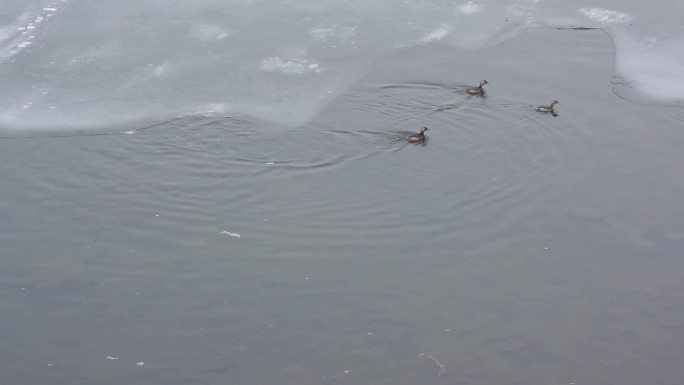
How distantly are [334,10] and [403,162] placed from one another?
10.7ft

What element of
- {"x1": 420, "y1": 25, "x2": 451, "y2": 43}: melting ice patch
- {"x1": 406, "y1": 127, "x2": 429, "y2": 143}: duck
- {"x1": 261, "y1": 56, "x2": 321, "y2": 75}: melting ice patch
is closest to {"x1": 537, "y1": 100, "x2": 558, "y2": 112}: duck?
{"x1": 406, "y1": 127, "x2": 429, "y2": 143}: duck

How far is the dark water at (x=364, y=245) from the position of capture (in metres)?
6.68

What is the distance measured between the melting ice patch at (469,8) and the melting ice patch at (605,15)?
1316 mm

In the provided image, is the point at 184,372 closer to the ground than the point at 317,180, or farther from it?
closer to the ground

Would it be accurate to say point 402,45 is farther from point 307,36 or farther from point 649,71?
point 649,71

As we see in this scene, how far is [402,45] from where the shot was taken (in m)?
11.0

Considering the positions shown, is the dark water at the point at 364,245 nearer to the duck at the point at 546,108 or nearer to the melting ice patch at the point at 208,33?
the duck at the point at 546,108

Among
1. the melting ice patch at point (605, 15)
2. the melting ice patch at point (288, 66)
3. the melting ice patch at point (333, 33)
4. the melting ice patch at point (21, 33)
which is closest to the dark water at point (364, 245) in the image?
the melting ice patch at point (288, 66)

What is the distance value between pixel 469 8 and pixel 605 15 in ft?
5.46

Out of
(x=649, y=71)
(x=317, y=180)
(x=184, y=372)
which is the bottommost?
(x=184, y=372)

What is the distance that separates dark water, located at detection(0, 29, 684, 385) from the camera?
6.68 metres

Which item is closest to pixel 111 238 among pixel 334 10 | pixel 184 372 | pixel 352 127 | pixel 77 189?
pixel 77 189

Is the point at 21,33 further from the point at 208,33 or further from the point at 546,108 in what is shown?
the point at 546,108

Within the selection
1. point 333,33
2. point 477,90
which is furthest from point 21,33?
point 477,90
